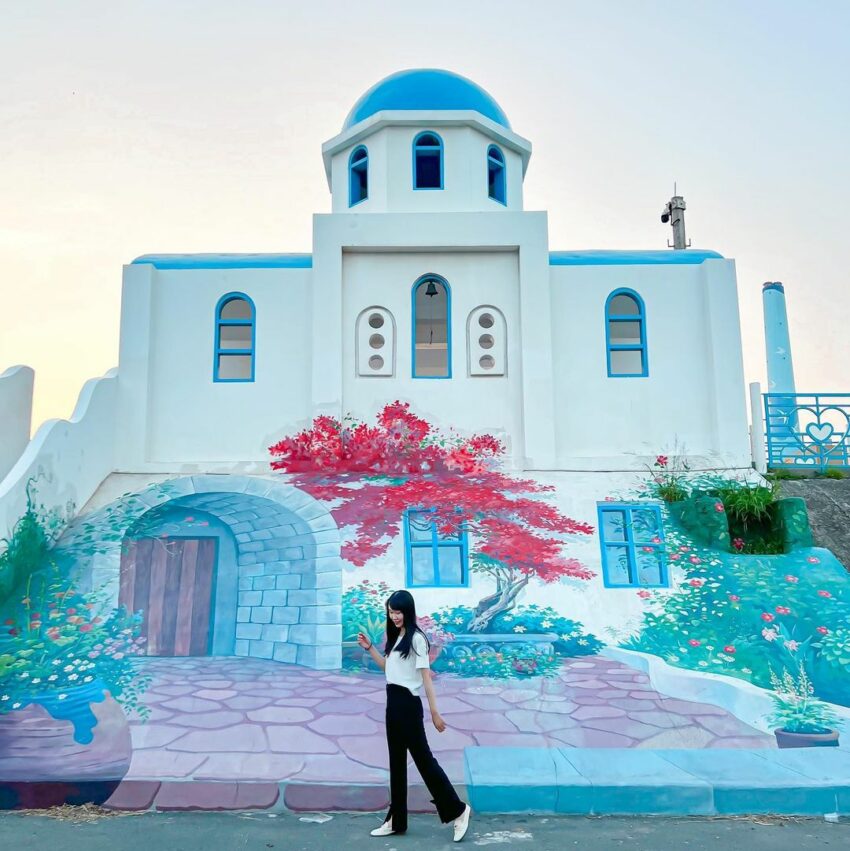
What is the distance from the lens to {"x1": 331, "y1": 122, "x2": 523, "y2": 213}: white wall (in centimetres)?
1171

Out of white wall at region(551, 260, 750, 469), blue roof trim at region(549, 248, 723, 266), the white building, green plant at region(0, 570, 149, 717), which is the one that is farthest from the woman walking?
blue roof trim at region(549, 248, 723, 266)

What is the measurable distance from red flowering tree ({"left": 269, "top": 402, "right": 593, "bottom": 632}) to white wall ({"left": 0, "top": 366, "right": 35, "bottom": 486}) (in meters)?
3.13

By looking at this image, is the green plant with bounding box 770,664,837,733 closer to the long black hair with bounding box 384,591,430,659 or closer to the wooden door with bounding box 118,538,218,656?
the long black hair with bounding box 384,591,430,659

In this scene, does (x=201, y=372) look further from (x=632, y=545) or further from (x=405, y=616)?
(x=405, y=616)

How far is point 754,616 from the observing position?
8203 mm

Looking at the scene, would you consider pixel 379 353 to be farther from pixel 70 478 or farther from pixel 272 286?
pixel 70 478

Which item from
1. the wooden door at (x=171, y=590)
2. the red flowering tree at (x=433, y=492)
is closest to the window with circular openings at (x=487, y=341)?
the red flowering tree at (x=433, y=492)

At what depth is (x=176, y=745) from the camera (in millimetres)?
6703

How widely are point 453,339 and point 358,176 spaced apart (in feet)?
11.5

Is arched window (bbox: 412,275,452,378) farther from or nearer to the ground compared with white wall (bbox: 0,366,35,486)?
farther from the ground

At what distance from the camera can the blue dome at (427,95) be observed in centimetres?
1210

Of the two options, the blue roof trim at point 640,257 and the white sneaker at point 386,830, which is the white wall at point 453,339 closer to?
the blue roof trim at point 640,257

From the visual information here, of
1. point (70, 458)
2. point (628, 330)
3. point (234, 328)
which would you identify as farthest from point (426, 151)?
point (70, 458)

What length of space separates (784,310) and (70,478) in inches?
647
